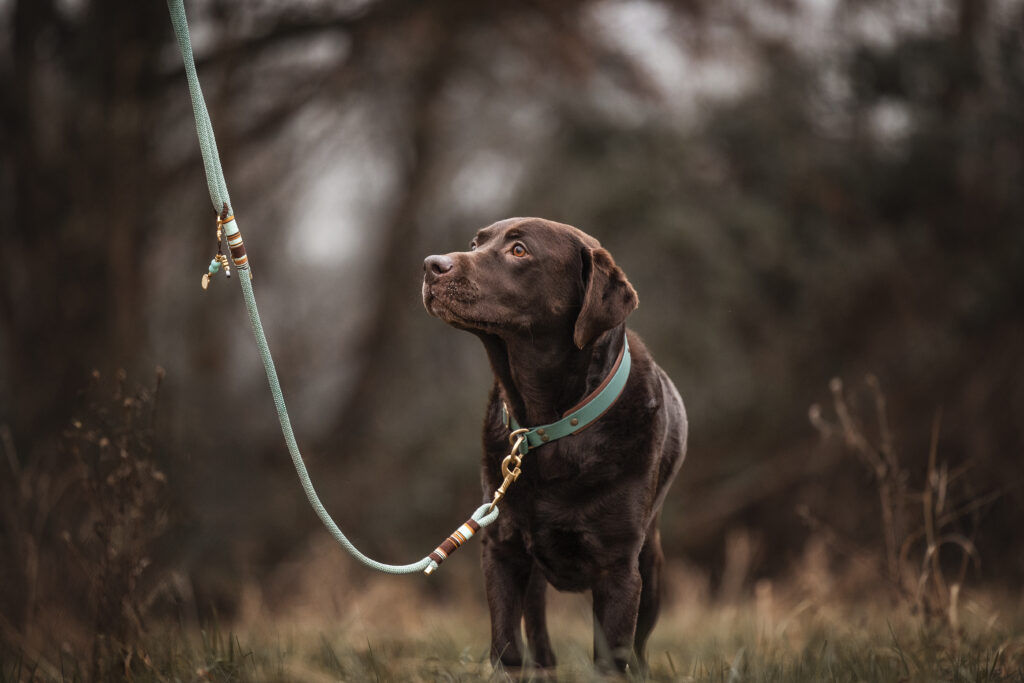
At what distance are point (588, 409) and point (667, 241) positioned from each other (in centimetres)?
746

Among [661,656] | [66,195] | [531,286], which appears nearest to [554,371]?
[531,286]

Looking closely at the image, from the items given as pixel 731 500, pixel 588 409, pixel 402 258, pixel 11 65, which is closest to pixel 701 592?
pixel 731 500

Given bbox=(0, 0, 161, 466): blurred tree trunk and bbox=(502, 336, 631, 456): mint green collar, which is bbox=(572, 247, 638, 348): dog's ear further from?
bbox=(0, 0, 161, 466): blurred tree trunk

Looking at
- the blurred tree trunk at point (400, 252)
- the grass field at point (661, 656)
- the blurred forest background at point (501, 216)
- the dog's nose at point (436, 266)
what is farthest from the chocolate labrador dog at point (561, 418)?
the blurred tree trunk at point (400, 252)

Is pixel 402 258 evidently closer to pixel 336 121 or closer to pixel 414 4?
pixel 336 121

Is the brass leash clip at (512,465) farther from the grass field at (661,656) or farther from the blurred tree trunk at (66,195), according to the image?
the blurred tree trunk at (66,195)

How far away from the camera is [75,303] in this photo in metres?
7.18

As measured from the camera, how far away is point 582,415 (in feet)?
10.1

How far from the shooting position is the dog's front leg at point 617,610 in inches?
115

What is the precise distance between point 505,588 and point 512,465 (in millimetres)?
396

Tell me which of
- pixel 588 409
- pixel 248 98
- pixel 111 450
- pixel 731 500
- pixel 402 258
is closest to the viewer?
pixel 588 409

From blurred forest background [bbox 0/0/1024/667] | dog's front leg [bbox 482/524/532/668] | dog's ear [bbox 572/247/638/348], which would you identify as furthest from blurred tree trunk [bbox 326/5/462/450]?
dog's front leg [bbox 482/524/532/668]

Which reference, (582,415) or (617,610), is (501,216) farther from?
(617,610)

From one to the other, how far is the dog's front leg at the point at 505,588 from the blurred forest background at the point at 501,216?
163 inches
